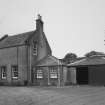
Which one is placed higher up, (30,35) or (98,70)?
(30,35)

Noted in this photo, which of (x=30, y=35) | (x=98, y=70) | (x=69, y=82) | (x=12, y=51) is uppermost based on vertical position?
(x=30, y=35)

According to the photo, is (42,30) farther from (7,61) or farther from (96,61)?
(96,61)

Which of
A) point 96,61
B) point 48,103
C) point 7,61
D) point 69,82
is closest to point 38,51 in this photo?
point 7,61

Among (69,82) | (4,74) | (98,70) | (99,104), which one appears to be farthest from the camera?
(4,74)

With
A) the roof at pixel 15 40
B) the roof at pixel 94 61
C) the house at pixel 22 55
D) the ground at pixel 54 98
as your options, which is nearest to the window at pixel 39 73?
the house at pixel 22 55

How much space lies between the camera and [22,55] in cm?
2947

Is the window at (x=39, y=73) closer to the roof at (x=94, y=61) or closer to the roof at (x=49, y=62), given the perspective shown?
the roof at (x=49, y=62)

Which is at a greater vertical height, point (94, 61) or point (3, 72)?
point (94, 61)

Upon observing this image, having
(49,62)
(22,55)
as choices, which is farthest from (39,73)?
(22,55)

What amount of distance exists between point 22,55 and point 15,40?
395cm

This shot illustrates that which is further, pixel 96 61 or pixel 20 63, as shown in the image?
pixel 20 63

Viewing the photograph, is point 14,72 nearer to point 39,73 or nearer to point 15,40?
point 39,73

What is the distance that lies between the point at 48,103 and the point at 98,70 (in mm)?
14940

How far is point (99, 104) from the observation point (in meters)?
11.0
